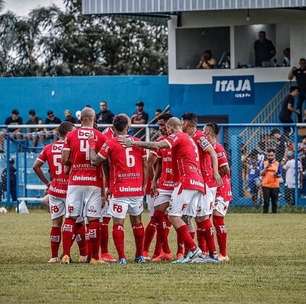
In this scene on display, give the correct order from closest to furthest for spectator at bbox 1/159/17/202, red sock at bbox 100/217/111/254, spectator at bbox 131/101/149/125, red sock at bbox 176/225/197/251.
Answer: red sock at bbox 176/225/197/251
red sock at bbox 100/217/111/254
spectator at bbox 1/159/17/202
spectator at bbox 131/101/149/125

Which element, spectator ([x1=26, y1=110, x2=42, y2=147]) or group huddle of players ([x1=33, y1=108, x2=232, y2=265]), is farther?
spectator ([x1=26, y1=110, x2=42, y2=147])

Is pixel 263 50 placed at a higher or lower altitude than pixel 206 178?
higher

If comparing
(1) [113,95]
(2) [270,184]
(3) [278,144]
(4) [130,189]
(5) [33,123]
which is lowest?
(2) [270,184]

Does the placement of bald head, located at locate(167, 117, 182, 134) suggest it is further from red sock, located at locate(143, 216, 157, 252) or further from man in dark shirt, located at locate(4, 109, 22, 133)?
man in dark shirt, located at locate(4, 109, 22, 133)

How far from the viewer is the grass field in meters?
15.0

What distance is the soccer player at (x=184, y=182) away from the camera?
18984 millimetres

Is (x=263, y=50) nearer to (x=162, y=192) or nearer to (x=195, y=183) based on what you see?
(x=162, y=192)

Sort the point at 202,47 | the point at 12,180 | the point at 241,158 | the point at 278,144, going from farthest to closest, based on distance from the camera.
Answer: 1. the point at 202,47
2. the point at 12,180
3. the point at 241,158
4. the point at 278,144

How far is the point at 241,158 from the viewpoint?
1377 inches

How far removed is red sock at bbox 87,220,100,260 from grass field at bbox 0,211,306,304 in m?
0.48

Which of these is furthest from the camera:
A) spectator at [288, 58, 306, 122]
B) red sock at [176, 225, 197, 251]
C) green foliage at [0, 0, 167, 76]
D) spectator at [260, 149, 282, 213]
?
green foliage at [0, 0, 167, 76]

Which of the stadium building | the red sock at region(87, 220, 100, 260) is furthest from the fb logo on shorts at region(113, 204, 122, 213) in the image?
the stadium building

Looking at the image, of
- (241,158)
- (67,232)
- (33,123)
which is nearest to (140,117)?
(33,123)

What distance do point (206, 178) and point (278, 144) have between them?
15324 millimetres
